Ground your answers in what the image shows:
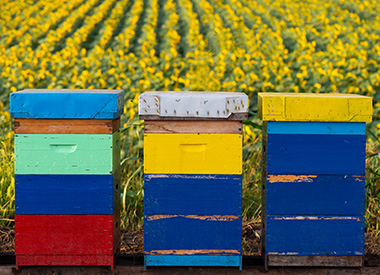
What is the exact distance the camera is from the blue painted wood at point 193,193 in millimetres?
2908

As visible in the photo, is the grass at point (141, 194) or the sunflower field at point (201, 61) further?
the sunflower field at point (201, 61)

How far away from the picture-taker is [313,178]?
295 cm

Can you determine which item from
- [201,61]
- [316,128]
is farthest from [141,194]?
[201,61]

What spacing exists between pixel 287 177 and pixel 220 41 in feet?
16.1

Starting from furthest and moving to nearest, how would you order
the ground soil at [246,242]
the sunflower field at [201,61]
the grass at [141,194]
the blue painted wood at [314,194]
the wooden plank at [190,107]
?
the sunflower field at [201,61] → the grass at [141,194] → the ground soil at [246,242] → the blue painted wood at [314,194] → the wooden plank at [190,107]

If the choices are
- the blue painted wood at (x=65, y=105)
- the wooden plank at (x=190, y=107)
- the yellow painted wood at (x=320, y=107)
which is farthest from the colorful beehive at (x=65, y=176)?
the yellow painted wood at (x=320, y=107)

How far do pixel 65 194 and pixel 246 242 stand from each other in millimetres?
1270

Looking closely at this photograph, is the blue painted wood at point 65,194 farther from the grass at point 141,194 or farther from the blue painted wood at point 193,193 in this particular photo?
the grass at point 141,194

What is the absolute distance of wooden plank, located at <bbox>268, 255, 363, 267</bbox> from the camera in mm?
3018

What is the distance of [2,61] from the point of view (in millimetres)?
6938

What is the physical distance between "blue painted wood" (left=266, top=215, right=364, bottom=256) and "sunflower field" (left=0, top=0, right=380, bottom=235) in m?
0.81

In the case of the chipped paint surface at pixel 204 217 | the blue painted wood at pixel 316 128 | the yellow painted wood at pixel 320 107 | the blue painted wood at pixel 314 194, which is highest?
the yellow painted wood at pixel 320 107

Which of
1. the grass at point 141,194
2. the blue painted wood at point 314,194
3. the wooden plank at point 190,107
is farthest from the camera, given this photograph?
the grass at point 141,194

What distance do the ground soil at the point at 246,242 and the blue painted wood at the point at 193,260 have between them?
430 millimetres
